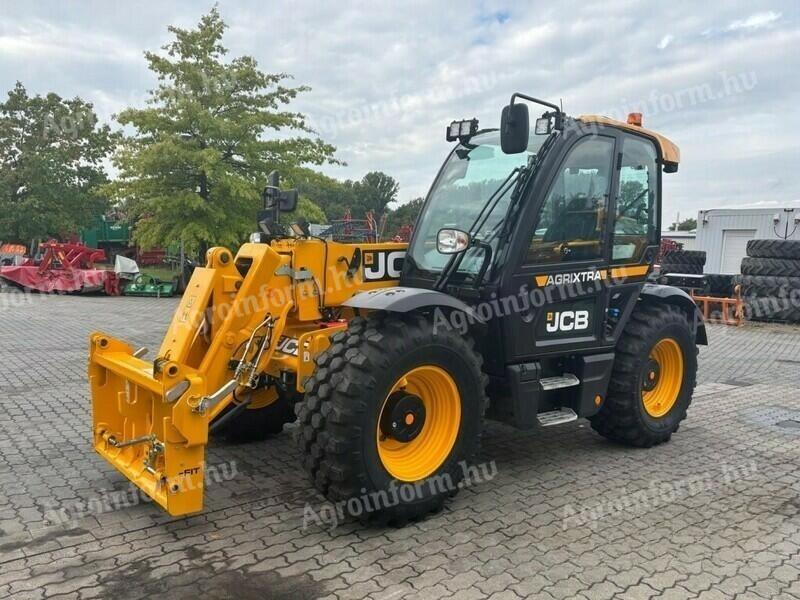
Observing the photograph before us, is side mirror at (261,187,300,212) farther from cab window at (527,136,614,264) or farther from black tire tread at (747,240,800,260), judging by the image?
black tire tread at (747,240,800,260)

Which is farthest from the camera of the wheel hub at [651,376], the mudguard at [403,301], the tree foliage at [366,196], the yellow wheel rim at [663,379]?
the tree foliage at [366,196]

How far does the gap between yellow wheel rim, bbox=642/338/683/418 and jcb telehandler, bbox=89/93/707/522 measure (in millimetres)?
58

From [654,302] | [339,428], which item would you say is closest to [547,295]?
[654,302]

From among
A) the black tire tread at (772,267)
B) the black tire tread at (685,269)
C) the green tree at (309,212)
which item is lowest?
the black tire tread at (685,269)

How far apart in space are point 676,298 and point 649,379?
0.78 m

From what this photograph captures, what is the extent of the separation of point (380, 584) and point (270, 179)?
2.95 m

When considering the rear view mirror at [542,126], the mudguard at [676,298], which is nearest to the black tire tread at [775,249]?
the mudguard at [676,298]

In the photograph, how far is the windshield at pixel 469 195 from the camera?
4.60 m

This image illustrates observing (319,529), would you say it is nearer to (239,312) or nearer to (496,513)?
(496,513)

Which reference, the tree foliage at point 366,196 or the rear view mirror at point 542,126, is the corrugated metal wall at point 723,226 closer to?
the rear view mirror at point 542,126

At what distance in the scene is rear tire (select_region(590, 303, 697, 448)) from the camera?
5.23m

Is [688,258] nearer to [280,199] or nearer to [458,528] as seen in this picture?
[280,199]

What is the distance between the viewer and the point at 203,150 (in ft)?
58.7

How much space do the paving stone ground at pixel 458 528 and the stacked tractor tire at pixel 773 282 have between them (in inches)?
389
